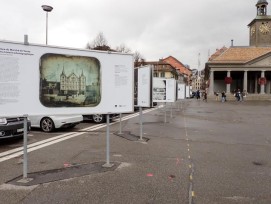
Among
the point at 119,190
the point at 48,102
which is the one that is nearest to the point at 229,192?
the point at 119,190

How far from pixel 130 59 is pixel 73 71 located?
146 centimetres

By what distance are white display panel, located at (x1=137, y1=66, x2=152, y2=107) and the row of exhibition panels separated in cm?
315

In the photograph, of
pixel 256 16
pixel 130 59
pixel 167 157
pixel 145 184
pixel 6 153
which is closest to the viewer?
pixel 145 184

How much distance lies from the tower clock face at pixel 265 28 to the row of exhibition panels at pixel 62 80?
277 feet

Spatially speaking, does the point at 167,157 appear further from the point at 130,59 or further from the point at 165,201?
the point at 165,201

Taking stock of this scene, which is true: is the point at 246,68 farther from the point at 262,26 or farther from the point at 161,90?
the point at 161,90

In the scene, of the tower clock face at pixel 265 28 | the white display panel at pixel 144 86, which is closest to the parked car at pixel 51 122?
the white display panel at pixel 144 86

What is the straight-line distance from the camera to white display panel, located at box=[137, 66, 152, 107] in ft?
34.6

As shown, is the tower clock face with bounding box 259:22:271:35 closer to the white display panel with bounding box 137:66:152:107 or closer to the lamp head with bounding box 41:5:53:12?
the lamp head with bounding box 41:5:53:12

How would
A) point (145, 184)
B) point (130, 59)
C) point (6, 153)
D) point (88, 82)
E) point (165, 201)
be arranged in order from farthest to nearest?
1. point (6, 153)
2. point (130, 59)
3. point (88, 82)
4. point (145, 184)
5. point (165, 201)

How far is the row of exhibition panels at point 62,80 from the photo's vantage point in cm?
575

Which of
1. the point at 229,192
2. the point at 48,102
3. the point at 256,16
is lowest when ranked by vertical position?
the point at 229,192

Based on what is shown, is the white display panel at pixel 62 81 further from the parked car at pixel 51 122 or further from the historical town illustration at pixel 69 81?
the parked car at pixel 51 122

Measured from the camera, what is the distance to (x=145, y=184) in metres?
5.66
